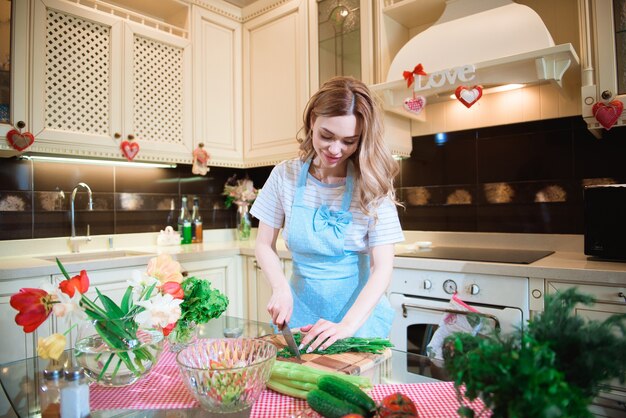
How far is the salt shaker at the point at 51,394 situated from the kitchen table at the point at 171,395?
0.01m

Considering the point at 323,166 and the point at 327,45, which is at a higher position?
the point at 327,45

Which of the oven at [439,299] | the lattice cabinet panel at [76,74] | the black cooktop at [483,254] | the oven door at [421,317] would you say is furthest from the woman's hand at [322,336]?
the lattice cabinet panel at [76,74]

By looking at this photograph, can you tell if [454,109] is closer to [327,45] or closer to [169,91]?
[327,45]

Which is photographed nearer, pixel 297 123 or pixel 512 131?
pixel 512 131

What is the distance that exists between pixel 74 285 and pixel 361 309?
658 mm

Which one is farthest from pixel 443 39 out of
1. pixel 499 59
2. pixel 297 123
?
pixel 297 123

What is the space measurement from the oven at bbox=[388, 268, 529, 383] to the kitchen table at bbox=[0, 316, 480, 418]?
0.80 meters

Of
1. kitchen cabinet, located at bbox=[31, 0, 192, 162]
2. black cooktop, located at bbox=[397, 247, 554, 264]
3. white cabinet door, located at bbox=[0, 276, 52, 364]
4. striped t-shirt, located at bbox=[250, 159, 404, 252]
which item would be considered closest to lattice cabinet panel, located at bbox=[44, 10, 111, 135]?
kitchen cabinet, located at bbox=[31, 0, 192, 162]

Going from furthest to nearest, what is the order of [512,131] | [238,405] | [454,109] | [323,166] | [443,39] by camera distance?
[454,109] < [512,131] < [443,39] < [323,166] < [238,405]

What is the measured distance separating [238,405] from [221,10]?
2.83 meters

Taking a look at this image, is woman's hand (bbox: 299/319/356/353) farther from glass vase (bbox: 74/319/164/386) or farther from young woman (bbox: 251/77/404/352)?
glass vase (bbox: 74/319/164/386)

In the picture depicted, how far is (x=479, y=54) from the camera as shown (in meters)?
1.91

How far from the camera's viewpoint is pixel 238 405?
2.21ft

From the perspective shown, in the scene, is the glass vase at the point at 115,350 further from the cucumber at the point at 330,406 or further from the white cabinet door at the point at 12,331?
the white cabinet door at the point at 12,331
